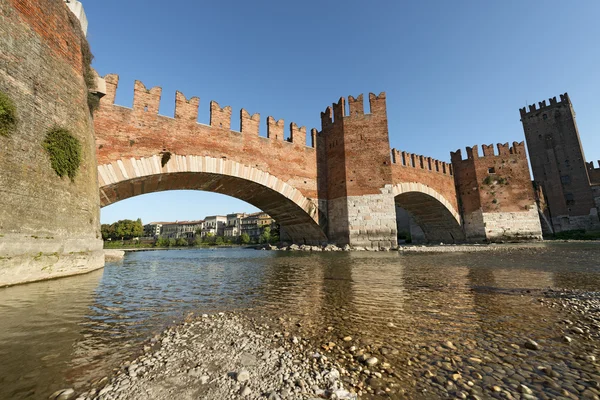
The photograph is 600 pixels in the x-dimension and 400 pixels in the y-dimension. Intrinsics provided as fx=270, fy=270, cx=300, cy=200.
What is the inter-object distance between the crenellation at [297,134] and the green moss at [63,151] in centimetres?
1119

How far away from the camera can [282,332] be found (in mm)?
2598

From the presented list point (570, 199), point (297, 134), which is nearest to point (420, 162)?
point (297, 134)

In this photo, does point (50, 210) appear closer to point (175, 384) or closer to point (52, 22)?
point (52, 22)

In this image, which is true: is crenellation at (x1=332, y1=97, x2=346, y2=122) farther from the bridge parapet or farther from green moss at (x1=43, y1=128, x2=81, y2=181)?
green moss at (x1=43, y1=128, x2=81, y2=181)

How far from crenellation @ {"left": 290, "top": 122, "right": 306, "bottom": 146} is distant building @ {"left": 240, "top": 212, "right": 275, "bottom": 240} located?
2518 inches

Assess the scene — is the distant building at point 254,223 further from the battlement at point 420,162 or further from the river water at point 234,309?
the river water at point 234,309

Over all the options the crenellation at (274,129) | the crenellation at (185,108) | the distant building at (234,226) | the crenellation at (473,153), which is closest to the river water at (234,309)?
the crenellation at (185,108)

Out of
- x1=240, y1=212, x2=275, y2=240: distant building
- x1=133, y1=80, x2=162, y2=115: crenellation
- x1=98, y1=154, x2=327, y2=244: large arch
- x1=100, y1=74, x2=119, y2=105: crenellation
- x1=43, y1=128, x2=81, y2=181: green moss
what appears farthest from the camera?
x1=240, y1=212, x2=275, y2=240: distant building

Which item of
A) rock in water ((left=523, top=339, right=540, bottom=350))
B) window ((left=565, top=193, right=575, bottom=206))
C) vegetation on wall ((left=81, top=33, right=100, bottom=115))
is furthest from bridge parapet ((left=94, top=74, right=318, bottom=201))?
window ((left=565, top=193, right=575, bottom=206))

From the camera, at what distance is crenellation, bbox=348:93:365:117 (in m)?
17.6

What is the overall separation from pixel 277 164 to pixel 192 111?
5.06 metres

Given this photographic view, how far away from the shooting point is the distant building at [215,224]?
91.6 metres

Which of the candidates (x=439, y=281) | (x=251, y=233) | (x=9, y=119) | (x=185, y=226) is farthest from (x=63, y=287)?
(x=185, y=226)

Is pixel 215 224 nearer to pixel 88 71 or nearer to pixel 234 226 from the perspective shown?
pixel 234 226
